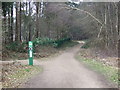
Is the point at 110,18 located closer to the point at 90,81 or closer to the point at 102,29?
the point at 102,29

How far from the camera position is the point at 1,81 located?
8727 millimetres

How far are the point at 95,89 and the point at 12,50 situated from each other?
60.1ft

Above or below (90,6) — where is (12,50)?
below

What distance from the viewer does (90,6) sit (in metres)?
29.0

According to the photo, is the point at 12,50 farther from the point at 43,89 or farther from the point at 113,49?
the point at 43,89

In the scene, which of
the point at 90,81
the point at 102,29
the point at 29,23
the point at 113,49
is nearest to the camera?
the point at 90,81

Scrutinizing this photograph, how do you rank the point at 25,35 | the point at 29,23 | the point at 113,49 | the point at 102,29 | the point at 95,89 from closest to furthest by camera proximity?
1. the point at 95,89
2. the point at 113,49
3. the point at 102,29
4. the point at 29,23
5. the point at 25,35

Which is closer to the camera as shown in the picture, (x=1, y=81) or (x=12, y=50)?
(x=1, y=81)

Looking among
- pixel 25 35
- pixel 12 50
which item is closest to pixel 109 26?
pixel 12 50

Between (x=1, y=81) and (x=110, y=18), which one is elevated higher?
(x=110, y=18)

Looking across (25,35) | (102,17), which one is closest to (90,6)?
(102,17)

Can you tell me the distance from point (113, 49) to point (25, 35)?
114 ft

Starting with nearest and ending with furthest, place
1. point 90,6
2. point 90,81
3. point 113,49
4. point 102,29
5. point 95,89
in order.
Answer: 1. point 95,89
2. point 90,81
3. point 113,49
4. point 102,29
5. point 90,6

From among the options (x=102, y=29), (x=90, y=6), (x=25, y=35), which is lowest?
(x=25, y=35)
